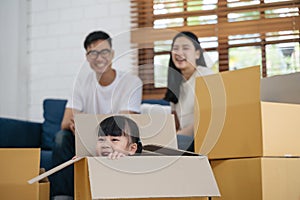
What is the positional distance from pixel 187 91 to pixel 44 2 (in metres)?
1.62

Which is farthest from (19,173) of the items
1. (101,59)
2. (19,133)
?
(19,133)

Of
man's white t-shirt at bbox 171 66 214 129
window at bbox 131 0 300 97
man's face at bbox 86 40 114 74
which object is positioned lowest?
man's white t-shirt at bbox 171 66 214 129

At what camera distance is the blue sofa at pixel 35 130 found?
8.87ft

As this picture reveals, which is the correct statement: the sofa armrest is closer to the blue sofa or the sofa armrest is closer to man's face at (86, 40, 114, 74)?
the blue sofa

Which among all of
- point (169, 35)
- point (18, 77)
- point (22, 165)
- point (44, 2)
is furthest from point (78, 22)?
point (22, 165)

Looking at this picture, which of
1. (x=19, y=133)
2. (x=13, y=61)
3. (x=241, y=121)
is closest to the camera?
(x=241, y=121)

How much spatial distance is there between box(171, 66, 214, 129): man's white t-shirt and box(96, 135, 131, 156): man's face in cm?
33

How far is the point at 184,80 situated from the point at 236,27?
105 cm

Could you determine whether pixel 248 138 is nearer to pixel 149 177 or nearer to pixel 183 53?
pixel 149 177

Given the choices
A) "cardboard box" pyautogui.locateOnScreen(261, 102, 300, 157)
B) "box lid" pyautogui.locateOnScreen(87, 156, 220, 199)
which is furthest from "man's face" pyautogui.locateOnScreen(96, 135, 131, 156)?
"cardboard box" pyautogui.locateOnScreen(261, 102, 300, 157)

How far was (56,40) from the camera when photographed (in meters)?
3.13

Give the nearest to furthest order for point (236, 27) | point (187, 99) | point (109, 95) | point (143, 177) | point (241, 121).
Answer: point (143, 177), point (241, 121), point (187, 99), point (109, 95), point (236, 27)

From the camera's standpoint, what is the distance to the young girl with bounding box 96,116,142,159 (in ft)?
4.98

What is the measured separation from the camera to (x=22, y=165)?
166cm
